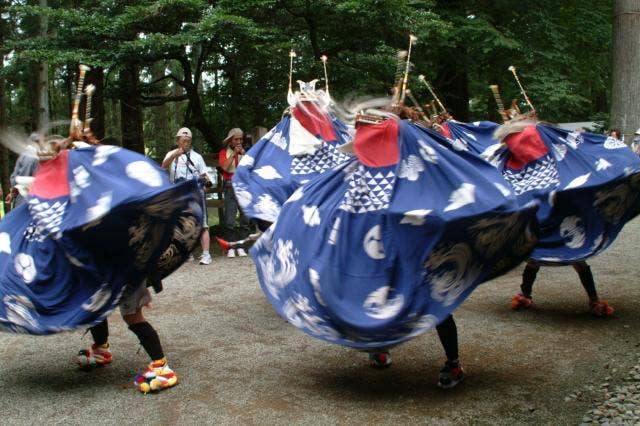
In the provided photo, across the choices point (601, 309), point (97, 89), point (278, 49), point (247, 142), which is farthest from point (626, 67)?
point (97, 89)

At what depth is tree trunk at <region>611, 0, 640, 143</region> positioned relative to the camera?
45.2 ft

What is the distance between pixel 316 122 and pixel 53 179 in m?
2.41

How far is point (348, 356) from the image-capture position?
16.5 feet

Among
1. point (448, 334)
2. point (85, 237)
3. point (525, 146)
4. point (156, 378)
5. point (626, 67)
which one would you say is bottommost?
point (156, 378)

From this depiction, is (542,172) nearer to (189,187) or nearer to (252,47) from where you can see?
(189,187)

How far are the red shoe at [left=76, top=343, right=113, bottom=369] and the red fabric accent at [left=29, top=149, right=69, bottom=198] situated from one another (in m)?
1.21

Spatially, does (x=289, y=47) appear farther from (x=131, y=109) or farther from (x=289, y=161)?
(x=289, y=161)

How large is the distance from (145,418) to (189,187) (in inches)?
52.9

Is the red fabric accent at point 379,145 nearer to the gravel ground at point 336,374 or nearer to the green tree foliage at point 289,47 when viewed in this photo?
the gravel ground at point 336,374

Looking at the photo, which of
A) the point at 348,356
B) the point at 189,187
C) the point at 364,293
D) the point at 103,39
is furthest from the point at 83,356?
the point at 103,39

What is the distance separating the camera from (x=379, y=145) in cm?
399

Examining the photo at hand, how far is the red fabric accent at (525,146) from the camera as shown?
5.66 meters

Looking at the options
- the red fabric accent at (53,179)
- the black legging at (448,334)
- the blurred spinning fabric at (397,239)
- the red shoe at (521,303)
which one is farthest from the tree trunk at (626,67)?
the red fabric accent at (53,179)

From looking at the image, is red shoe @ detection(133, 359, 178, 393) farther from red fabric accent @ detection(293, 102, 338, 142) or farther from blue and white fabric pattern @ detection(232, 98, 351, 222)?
red fabric accent @ detection(293, 102, 338, 142)
